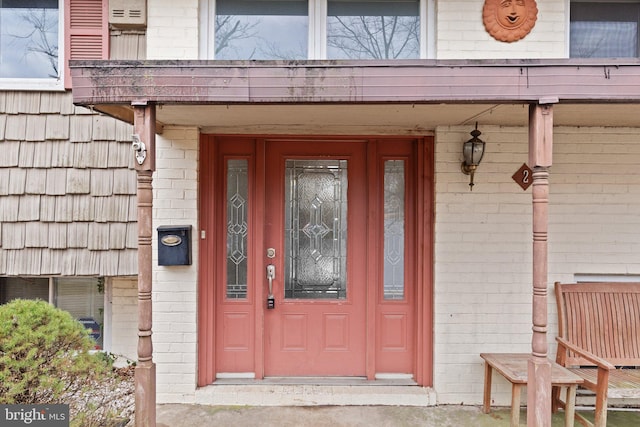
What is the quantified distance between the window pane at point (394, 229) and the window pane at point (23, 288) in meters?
3.07

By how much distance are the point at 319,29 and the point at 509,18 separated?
1514 mm

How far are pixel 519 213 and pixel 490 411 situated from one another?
5.14 ft

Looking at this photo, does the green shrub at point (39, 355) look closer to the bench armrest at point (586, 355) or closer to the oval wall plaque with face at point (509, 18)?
the bench armrest at point (586, 355)

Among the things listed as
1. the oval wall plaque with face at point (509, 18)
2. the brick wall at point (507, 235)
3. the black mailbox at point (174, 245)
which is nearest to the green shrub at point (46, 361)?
the black mailbox at point (174, 245)

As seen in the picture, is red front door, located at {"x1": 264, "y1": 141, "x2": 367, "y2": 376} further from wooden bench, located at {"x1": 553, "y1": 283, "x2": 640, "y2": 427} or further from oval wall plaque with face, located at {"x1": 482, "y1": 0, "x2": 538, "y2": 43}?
wooden bench, located at {"x1": 553, "y1": 283, "x2": 640, "y2": 427}

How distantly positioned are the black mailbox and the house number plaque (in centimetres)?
263

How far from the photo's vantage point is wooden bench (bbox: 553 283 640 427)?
299 cm

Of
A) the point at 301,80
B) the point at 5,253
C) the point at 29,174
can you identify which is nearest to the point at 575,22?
the point at 301,80

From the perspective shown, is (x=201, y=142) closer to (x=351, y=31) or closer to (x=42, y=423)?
(x=351, y=31)

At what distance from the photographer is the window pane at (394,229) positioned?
3.44 m

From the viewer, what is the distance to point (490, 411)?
3107 millimetres

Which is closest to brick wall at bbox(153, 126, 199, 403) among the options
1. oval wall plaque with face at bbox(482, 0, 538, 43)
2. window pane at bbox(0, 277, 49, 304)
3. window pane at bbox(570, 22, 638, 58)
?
window pane at bbox(0, 277, 49, 304)

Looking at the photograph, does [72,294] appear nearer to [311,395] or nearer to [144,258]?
[144,258]

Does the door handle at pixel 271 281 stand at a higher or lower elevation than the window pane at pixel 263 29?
lower
